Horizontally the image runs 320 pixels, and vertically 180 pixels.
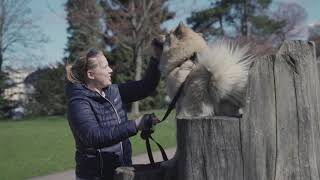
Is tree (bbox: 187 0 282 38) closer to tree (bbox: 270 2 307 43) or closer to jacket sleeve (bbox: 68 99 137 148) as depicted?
tree (bbox: 270 2 307 43)

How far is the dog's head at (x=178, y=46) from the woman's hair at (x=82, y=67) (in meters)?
0.56

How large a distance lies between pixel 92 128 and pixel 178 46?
1.26 metres

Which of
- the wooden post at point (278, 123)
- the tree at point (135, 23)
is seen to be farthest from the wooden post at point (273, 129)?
the tree at point (135, 23)

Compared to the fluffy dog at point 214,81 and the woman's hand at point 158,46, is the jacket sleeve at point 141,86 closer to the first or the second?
the woman's hand at point 158,46

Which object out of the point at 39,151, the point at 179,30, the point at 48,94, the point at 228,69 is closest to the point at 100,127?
the point at 228,69

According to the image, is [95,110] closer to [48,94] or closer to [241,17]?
[48,94]

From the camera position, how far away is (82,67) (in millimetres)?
3859

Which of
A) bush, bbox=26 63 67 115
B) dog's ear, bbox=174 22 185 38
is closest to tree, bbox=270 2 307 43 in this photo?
bush, bbox=26 63 67 115

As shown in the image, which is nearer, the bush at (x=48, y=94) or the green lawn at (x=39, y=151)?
the green lawn at (x=39, y=151)

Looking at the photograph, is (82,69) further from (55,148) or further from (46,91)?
(46,91)

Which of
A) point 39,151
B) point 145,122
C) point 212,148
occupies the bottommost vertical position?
point 39,151

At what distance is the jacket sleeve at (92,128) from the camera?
3.13 m

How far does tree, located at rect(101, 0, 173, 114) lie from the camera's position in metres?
32.2

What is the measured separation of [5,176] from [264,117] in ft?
34.0
